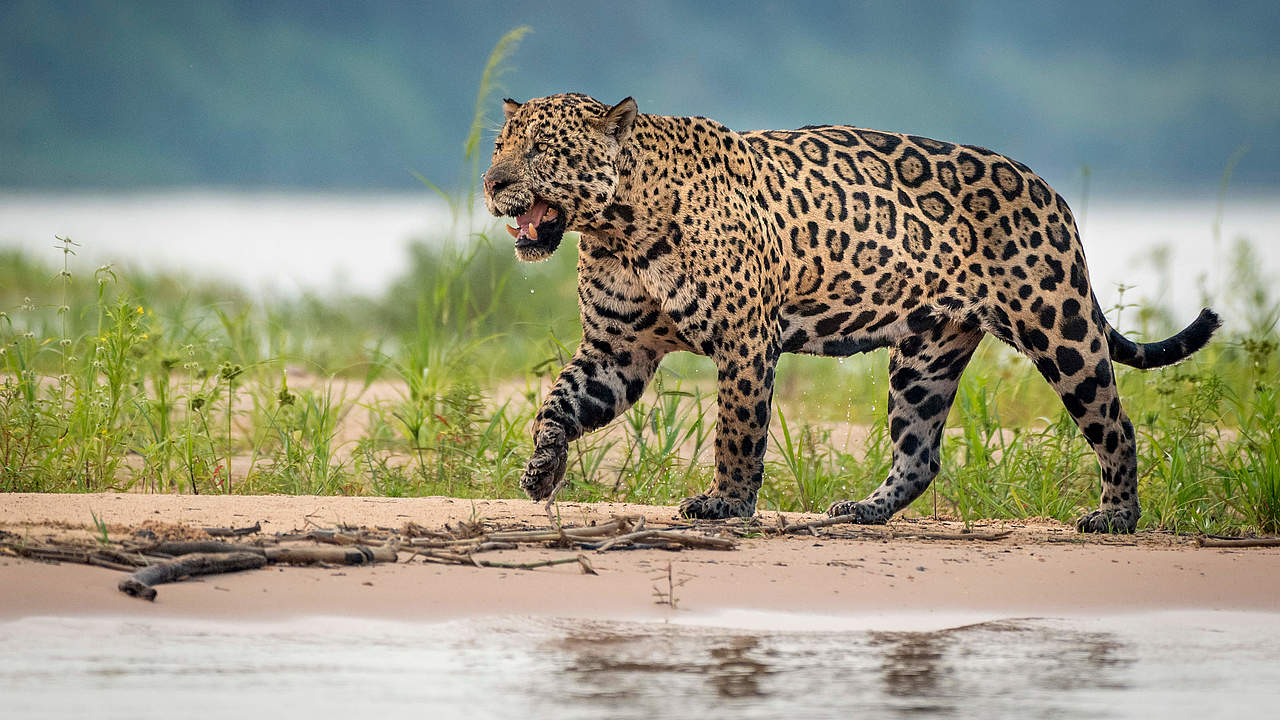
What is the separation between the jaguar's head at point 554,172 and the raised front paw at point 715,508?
3.96 feet

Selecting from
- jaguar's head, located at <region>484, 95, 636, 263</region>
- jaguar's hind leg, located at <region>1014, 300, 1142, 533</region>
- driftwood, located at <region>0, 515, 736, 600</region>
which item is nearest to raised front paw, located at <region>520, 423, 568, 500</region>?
driftwood, located at <region>0, 515, 736, 600</region>

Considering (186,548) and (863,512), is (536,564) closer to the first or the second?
(186,548)

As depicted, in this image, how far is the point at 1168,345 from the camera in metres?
7.09

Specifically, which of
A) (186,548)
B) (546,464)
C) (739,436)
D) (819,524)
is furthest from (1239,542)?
(186,548)

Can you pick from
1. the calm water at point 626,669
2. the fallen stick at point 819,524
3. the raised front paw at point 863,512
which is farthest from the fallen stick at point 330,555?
the raised front paw at point 863,512

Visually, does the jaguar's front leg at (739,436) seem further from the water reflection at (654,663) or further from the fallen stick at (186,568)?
the fallen stick at (186,568)

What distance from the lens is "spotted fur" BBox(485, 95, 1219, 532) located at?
620 cm

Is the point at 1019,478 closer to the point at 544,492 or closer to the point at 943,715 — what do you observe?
the point at 544,492

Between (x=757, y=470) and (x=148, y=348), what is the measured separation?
4.13 meters

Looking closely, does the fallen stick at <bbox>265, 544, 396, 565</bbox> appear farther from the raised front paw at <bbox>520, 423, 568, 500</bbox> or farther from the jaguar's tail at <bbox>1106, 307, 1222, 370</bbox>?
the jaguar's tail at <bbox>1106, 307, 1222, 370</bbox>

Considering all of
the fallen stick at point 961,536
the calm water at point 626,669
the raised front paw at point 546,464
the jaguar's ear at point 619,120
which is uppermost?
the jaguar's ear at point 619,120

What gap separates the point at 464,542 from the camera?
5.46 metres

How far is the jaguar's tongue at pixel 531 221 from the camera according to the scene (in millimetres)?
6141

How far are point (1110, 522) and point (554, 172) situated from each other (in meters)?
2.93
